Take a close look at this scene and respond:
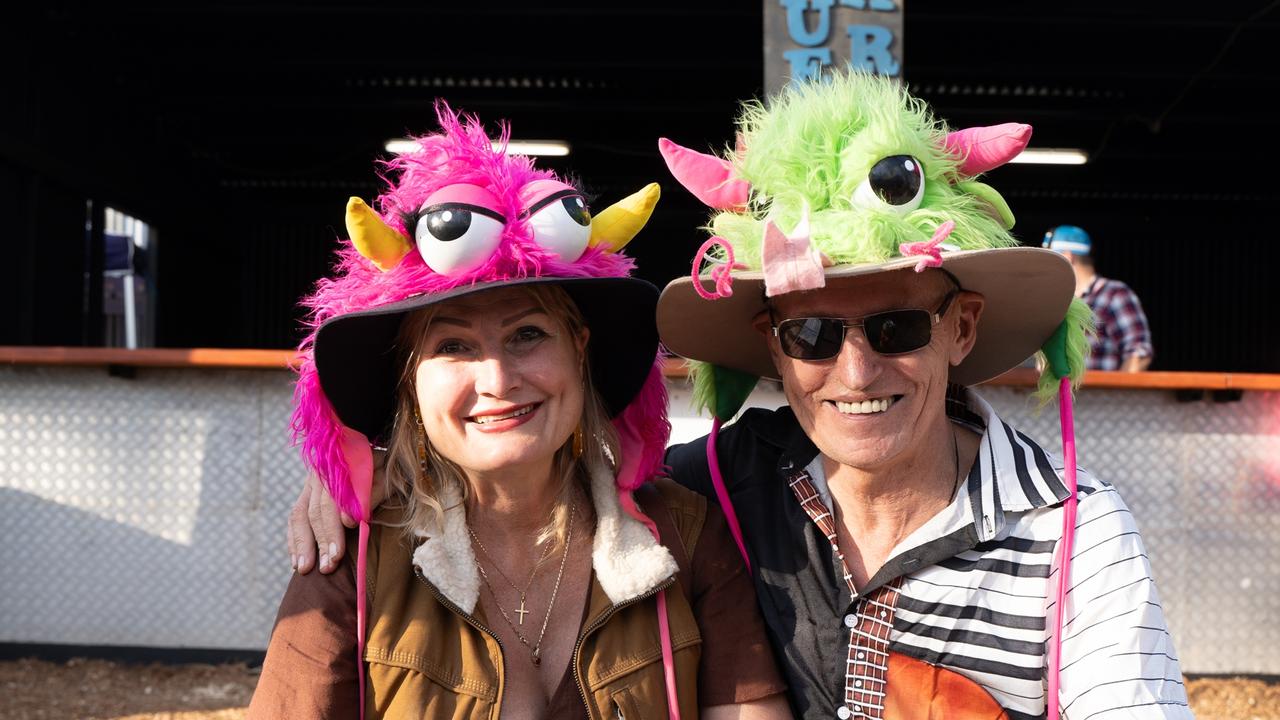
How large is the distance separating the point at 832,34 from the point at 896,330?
357 centimetres

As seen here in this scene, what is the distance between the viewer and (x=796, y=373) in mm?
2127

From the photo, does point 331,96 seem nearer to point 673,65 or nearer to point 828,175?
point 673,65

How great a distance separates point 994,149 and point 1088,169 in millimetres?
12625

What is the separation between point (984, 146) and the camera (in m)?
2.11

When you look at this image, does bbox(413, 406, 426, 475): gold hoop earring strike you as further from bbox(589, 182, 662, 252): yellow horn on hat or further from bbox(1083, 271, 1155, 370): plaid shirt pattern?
bbox(1083, 271, 1155, 370): plaid shirt pattern

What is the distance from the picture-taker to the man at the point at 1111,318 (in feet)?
19.7

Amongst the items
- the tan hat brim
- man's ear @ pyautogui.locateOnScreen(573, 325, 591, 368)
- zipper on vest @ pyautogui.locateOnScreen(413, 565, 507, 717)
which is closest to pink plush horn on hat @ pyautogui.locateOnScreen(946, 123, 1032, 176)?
the tan hat brim

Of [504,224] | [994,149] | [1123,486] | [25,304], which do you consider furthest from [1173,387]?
[25,304]

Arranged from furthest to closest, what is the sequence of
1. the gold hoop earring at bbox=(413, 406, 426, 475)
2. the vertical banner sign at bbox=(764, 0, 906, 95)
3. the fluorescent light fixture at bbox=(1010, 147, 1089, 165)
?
the fluorescent light fixture at bbox=(1010, 147, 1089, 165), the vertical banner sign at bbox=(764, 0, 906, 95), the gold hoop earring at bbox=(413, 406, 426, 475)

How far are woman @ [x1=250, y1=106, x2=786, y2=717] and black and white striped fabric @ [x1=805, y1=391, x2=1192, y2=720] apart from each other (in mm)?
359

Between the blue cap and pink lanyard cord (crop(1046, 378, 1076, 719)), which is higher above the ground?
the blue cap

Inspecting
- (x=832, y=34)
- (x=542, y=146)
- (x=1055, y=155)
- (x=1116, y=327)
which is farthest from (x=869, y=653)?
(x=1055, y=155)

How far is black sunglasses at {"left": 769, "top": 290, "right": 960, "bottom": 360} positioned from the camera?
2.04m

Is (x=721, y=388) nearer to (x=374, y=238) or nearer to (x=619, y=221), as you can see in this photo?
(x=619, y=221)
